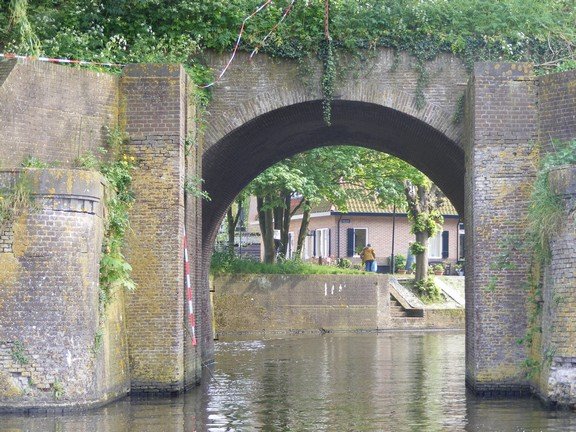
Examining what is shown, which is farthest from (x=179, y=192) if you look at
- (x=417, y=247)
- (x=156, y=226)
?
(x=417, y=247)

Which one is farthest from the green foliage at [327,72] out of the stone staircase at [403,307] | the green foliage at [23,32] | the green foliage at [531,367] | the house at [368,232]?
the house at [368,232]

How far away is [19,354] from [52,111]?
399 cm

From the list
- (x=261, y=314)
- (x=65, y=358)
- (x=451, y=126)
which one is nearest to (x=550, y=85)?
(x=451, y=126)

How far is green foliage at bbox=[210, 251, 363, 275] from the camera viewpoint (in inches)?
1476

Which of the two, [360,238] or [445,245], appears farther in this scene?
[445,245]

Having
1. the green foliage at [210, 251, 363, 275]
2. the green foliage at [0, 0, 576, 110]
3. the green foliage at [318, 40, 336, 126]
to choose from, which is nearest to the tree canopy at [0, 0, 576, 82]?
the green foliage at [0, 0, 576, 110]

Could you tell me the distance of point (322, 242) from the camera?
5631 cm

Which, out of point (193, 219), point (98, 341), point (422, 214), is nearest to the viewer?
point (98, 341)

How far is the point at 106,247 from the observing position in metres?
17.2

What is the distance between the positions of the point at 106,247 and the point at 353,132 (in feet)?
31.2

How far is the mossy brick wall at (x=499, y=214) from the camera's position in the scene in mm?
19031

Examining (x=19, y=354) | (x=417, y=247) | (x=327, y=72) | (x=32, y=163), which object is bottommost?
(x=19, y=354)

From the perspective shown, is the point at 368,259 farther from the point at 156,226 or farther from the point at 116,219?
the point at 116,219

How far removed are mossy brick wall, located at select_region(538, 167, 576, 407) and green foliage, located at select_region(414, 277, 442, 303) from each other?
2564 centimetres
